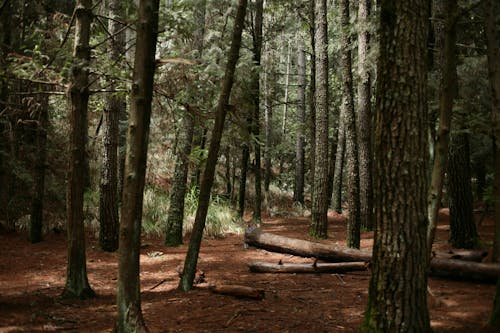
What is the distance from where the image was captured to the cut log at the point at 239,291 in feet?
21.0

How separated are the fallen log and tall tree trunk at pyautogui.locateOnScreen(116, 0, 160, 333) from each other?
5047mm

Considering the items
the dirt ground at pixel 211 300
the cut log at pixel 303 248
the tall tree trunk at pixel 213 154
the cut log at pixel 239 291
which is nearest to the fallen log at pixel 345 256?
the cut log at pixel 303 248

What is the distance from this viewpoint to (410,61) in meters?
4.13

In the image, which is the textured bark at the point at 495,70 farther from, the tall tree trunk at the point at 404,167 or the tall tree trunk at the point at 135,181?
the tall tree trunk at the point at 135,181

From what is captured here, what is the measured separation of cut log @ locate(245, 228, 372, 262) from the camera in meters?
8.55

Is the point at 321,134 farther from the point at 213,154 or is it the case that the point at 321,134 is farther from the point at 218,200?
the point at 213,154

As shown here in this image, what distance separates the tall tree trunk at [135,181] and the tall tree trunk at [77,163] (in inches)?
94.9

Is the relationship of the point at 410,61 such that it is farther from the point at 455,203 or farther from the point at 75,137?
the point at 455,203

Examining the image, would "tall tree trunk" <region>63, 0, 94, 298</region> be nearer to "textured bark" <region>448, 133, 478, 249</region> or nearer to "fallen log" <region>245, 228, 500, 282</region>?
"fallen log" <region>245, 228, 500, 282</region>

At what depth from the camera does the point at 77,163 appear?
670 cm

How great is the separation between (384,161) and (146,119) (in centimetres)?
258

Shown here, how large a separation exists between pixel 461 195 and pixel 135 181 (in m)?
8.72

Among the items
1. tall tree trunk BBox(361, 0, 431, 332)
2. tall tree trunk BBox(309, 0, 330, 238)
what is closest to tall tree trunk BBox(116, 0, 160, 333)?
tall tree trunk BBox(361, 0, 431, 332)

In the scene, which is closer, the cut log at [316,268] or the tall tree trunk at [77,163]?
the tall tree trunk at [77,163]
